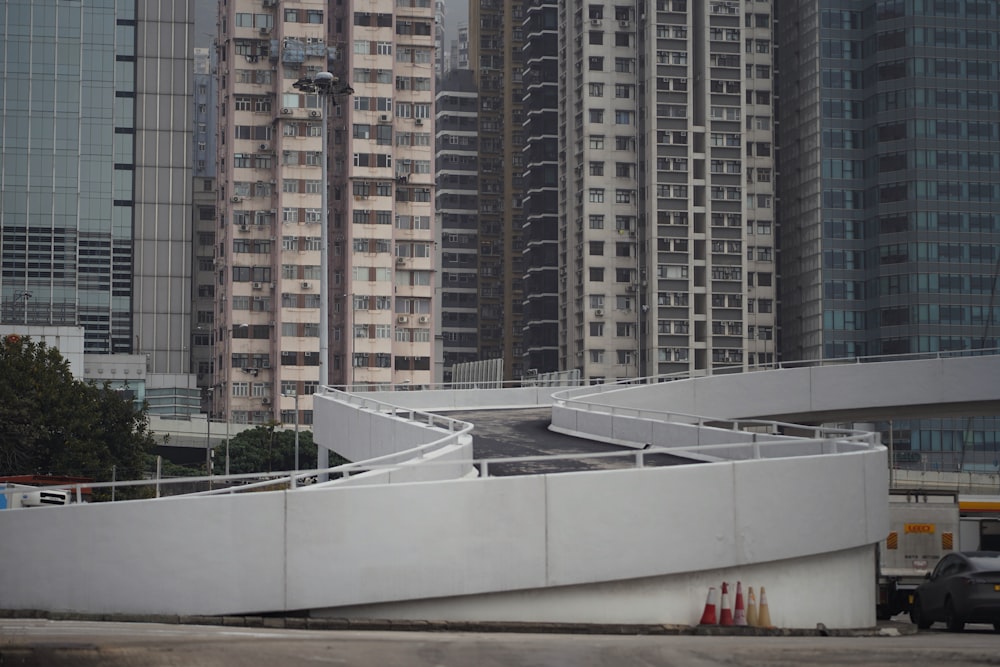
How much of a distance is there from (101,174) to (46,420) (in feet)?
314

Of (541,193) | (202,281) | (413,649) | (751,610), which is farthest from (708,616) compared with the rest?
(202,281)

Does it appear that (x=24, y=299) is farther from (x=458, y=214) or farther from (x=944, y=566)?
(x=944, y=566)

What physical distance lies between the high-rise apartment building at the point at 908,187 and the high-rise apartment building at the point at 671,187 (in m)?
6.73

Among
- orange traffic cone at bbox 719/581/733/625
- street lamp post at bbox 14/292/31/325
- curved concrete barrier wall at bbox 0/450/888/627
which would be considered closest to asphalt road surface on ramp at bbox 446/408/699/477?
curved concrete barrier wall at bbox 0/450/888/627

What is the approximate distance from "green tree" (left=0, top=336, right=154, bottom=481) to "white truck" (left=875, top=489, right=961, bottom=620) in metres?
49.4

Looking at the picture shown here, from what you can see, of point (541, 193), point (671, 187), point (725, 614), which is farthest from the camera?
point (541, 193)

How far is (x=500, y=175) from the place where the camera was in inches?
7338

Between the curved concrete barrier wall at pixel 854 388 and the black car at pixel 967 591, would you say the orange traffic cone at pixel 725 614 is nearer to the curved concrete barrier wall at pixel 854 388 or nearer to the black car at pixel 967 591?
the black car at pixel 967 591

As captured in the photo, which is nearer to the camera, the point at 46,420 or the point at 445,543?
the point at 445,543

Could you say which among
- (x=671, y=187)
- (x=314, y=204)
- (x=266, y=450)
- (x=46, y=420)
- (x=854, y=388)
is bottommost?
(x=266, y=450)

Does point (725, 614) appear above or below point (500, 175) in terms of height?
below

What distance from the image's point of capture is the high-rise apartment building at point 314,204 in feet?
439

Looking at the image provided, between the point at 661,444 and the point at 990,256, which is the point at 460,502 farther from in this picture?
the point at 990,256

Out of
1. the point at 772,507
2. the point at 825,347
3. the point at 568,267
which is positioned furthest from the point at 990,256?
the point at 772,507
